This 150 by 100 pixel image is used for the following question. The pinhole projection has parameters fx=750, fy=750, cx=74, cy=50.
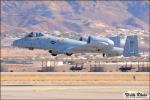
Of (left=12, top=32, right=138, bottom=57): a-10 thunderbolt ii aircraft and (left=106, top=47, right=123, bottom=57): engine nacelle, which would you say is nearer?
(left=12, top=32, right=138, bottom=57): a-10 thunderbolt ii aircraft

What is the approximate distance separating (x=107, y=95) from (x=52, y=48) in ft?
110

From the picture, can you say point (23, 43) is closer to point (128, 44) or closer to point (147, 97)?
point (128, 44)

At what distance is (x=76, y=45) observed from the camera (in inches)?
3777

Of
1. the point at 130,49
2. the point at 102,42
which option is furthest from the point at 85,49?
the point at 102,42

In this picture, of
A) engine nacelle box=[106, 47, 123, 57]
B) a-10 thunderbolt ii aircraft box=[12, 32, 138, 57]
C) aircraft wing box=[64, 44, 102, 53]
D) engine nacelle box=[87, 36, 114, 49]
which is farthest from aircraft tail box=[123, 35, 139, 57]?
engine nacelle box=[87, 36, 114, 49]

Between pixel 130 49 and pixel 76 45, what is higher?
pixel 76 45

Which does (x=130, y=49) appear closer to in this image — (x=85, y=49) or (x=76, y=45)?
(x=85, y=49)

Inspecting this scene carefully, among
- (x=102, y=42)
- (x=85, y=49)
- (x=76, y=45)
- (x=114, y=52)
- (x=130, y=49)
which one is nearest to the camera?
(x=102, y=42)

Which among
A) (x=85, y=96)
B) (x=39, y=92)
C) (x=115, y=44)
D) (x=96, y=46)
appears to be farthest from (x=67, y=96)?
(x=115, y=44)

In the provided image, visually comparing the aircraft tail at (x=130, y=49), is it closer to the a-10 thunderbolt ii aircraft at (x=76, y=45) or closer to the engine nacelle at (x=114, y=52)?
the a-10 thunderbolt ii aircraft at (x=76, y=45)

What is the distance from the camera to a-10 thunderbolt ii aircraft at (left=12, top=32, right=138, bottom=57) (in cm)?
8606

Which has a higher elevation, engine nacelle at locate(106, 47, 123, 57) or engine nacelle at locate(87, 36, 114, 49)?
engine nacelle at locate(87, 36, 114, 49)

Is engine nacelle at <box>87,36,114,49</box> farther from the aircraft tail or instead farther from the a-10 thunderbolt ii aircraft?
the aircraft tail

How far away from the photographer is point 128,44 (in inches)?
3720
